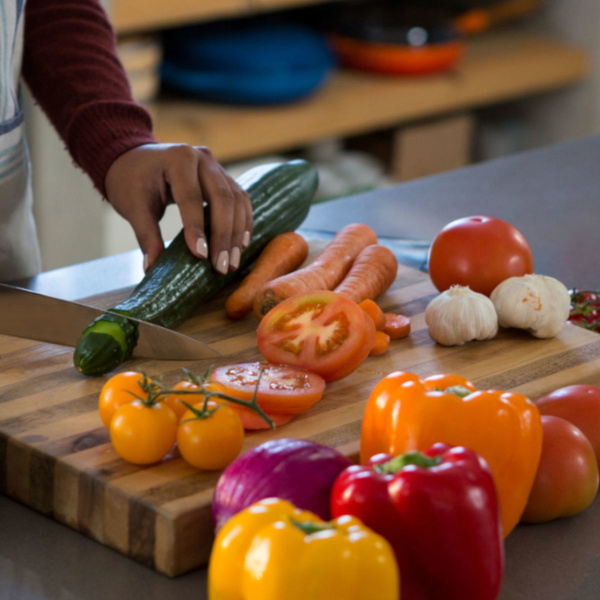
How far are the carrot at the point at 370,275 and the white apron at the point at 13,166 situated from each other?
0.55m

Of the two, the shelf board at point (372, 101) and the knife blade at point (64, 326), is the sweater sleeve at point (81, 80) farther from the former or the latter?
the shelf board at point (372, 101)

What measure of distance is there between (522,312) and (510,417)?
445 mm

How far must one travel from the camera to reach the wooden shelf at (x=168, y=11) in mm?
2707

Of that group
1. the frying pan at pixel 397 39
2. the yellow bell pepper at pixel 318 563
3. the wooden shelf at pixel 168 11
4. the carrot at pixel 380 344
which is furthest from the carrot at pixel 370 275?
the frying pan at pixel 397 39

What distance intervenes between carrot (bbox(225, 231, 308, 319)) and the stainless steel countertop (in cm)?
21

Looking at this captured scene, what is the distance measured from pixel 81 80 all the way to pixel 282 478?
3.22 ft

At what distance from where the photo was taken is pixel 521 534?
93 cm

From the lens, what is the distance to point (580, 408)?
1008 millimetres

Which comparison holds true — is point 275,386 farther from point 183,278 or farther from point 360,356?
point 183,278

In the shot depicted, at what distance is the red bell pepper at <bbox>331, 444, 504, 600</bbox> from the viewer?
2.31 ft

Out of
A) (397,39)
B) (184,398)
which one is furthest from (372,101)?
(184,398)

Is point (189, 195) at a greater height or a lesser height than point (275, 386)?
greater

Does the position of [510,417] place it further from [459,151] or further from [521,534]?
[459,151]

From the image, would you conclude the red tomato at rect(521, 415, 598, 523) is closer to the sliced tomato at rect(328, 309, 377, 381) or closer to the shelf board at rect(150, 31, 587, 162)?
the sliced tomato at rect(328, 309, 377, 381)
